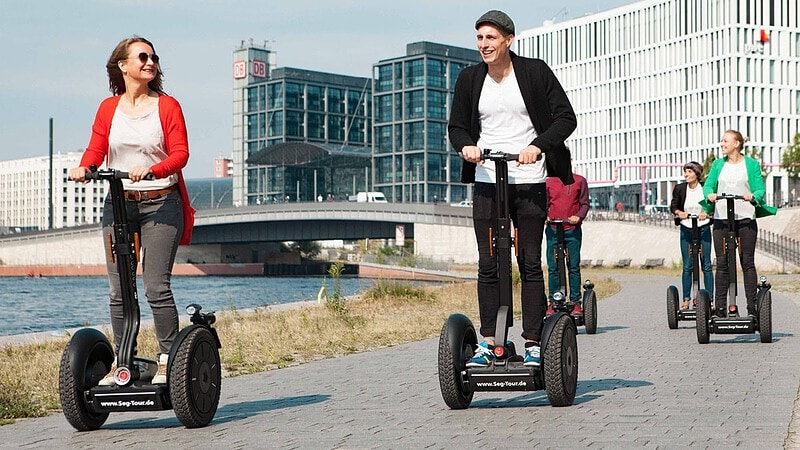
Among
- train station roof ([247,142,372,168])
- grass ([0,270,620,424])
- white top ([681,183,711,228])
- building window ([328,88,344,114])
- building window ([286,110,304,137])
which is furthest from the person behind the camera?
building window ([328,88,344,114])

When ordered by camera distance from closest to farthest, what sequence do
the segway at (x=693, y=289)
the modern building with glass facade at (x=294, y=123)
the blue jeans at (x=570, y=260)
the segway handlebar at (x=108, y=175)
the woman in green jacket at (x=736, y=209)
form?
1. the segway handlebar at (x=108, y=175)
2. the woman in green jacket at (x=736, y=209)
3. the segway at (x=693, y=289)
4. the blue jeans at (x=570, y=260)
5. the modern building with glass facade at (x=294, y=123)

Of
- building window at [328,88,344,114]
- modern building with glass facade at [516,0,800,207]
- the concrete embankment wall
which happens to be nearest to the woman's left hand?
the concrete embankment wall

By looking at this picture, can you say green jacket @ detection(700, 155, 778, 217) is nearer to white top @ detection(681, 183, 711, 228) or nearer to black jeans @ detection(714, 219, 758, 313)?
black jeans @ detection(714, 219, 758, 313)

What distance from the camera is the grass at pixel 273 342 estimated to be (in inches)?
288

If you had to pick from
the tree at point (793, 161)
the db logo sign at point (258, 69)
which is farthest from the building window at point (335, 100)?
the tree at point (793, 161)

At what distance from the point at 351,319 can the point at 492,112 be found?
8.01m

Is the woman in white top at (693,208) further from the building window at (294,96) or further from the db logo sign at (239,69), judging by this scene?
the db logo sign at (239,69)

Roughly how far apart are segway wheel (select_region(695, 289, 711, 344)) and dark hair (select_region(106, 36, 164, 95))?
5675mm

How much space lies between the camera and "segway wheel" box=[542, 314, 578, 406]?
5.96 m

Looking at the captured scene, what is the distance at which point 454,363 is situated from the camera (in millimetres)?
5984

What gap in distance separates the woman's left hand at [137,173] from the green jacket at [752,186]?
19.9ft

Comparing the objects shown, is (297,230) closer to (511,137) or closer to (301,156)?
(301,156)

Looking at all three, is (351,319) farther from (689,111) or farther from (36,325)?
(689,111)

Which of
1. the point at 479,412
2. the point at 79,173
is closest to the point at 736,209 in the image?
the point at 479,412
